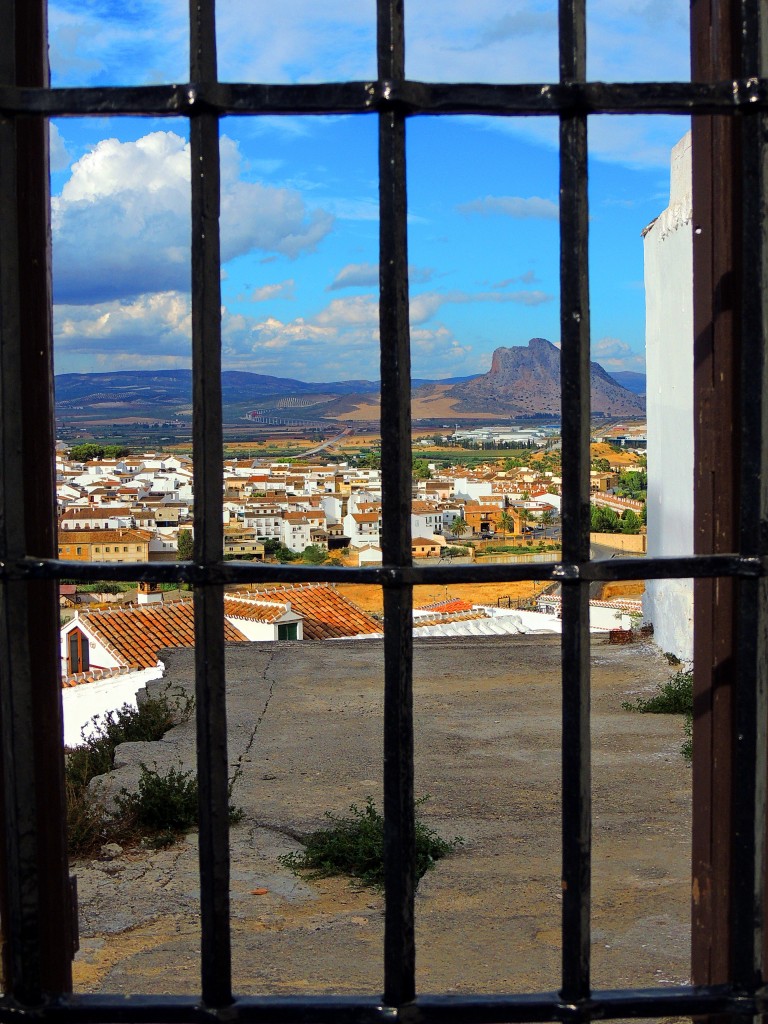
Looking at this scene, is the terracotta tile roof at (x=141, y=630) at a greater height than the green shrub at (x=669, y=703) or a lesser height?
lesser

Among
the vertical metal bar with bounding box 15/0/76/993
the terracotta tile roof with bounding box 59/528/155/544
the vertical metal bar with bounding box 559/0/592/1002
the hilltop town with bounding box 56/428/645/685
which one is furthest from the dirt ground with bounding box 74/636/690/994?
the terracotta tile roof with bounding box 59/528/155/544

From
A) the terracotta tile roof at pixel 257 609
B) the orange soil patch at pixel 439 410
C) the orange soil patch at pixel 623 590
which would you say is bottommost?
the orange soil patch at pixel 623 590

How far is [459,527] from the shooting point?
31906mm

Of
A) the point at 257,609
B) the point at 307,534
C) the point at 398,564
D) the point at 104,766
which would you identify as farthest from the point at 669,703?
the point at 307,534

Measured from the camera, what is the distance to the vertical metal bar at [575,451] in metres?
1.05

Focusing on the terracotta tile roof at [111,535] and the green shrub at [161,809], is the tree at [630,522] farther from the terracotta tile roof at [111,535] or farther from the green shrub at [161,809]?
the green shrub at [161,809]

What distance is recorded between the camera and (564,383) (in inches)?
42.3

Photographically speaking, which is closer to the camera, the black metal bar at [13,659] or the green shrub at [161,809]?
the black metal bar at [13,659]

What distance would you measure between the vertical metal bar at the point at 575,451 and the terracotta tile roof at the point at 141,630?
43.6 ft

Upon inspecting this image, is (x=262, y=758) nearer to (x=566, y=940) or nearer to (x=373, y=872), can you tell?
(x=373, y=872)

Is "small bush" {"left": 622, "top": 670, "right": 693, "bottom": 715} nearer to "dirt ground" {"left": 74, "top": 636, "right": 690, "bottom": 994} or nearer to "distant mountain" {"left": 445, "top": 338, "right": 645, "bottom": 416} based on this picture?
"dirt ground" {"left": 74, "top": 636, "right": 690, "bottom": 994}

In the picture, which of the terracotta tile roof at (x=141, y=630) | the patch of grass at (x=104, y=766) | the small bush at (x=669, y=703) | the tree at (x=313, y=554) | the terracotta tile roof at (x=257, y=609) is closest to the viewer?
the patch of grass at (x=104, y=766)

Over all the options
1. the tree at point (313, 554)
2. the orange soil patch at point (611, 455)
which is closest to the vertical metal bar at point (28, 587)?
the tree at point (313, 554)

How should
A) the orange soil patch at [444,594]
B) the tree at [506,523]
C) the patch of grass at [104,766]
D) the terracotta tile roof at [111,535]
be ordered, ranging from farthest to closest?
the tree at [506,523] → the orange soil patch at [444,594] → the terracotta tile roof at [111,535] → the patch of grass at [104,766]
